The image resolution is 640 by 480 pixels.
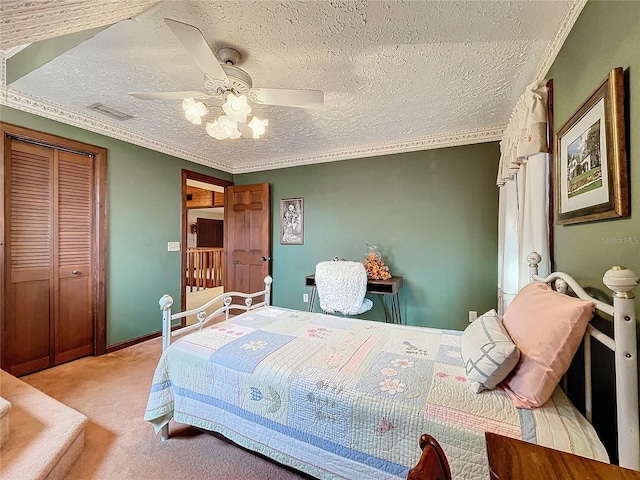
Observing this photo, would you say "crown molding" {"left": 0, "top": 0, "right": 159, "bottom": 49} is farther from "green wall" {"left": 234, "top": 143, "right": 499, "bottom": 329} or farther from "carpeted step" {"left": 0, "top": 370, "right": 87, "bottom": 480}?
"green wall" {"left": 234, "top": 143, "right": 499, "bottom": 329}

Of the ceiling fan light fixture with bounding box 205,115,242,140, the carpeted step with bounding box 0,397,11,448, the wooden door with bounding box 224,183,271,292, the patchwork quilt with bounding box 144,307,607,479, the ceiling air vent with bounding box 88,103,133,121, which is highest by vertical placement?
the ceiling air vent with bounding box 88,103,133,121

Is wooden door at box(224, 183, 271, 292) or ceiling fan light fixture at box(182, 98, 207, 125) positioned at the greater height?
ceiling fan light fixture at box(182, 98, 207, 125)

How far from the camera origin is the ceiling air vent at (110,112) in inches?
95.8

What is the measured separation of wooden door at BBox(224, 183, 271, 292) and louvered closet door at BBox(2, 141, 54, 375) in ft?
6.81

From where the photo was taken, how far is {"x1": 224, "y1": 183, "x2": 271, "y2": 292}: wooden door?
3.98m

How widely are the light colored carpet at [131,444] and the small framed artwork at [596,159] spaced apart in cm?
189

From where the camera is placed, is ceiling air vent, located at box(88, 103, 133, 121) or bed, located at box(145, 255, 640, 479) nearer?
bed, located at box(145, 255, 640, 479)

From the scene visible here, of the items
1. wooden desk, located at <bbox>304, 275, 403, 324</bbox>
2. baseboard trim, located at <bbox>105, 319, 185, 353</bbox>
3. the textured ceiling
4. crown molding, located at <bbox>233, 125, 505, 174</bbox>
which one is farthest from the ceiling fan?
baseboard trim, located at <bbox>105, 319, 185, 353</bbox>

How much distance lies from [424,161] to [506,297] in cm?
176

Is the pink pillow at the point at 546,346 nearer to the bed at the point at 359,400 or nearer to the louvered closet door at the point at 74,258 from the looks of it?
the bed at the point at 359,400

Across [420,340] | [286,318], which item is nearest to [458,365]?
[420,340]

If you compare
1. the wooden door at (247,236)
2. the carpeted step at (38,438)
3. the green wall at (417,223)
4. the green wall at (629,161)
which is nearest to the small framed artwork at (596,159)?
the green wall at (629,161)

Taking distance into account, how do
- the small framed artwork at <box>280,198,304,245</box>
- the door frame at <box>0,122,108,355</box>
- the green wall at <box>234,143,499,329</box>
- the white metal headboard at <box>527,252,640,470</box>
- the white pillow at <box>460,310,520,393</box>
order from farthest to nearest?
the small framed artwork at <box>280,198,304,245</box>
the green wall at <box>234,143,499,329</box>
the door frame at <box>0,122,108,355</box>
the white pillow at <box>460,310,520,393</box>
the white metal headboard at <box>527,252,640,470</box>

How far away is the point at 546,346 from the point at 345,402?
795mm
